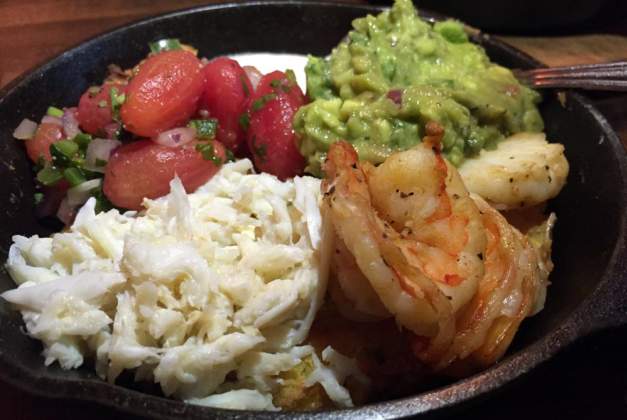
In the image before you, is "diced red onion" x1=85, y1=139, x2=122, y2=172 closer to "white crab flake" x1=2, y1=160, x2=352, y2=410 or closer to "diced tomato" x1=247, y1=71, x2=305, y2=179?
"white crab flake" x1=2, y1=160, x2=352, y2=410

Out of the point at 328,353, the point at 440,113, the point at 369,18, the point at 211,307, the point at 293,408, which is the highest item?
the point at 369,18

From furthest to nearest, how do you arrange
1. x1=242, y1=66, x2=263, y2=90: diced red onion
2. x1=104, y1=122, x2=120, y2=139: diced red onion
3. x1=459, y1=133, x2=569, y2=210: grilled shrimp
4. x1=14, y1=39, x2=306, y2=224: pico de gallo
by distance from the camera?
x1=242, y1=66, x2=263, y2=90: diced red onion, x1=104, y1=122, x2=120, y2=139: diced red onion, x1=14, y1=39, x2=306, y2=224: pico de gallo, x1=459, y1=133, x2=569, y2=210: grilled shrimp

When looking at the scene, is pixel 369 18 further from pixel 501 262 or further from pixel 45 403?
pixel 45 403

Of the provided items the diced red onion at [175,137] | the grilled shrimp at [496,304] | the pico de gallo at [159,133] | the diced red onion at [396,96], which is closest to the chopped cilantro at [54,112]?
the pico de gallo at [159,133]

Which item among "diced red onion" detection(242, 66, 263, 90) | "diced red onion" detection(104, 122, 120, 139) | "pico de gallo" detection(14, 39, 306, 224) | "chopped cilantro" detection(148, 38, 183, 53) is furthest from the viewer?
"chopped cilantro" detection(148, 38, 183, 53)

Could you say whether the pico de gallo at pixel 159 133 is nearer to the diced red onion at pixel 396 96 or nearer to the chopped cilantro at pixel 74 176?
the chopped cilantro at pixel 74 176

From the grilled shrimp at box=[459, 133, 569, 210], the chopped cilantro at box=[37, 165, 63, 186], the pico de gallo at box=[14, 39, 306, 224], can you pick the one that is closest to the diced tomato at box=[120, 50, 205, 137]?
the pico de gallo at box=[14, 39, 306, 224]

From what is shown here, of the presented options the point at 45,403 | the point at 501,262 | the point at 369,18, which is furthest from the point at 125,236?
the point at 369,18
